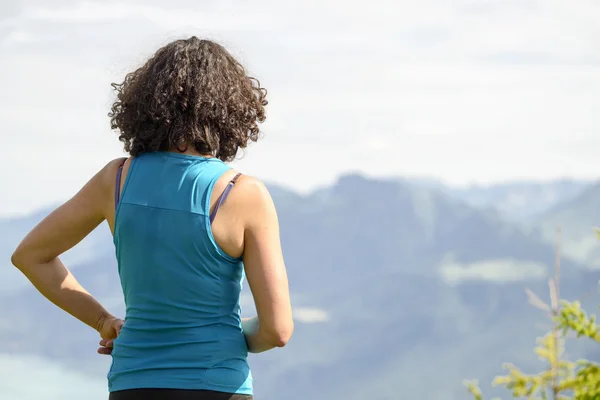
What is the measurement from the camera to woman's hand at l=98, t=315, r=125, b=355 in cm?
195

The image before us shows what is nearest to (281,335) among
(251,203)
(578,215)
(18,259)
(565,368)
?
Answer: (251,203)

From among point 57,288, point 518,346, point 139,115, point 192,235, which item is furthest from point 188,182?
point 518,346

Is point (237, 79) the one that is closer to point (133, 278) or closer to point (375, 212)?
point (133, 278)

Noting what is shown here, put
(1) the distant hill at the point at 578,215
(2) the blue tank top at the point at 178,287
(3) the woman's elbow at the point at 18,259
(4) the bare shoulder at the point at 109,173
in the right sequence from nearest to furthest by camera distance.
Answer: (2) the blue tank top at the point at 178,287, (4) the bare shoulder at the point at 109,173, (3) the woman's elbow at the point at 18,259, (1) the distant hill at the point at 578,215

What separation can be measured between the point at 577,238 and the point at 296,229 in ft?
153

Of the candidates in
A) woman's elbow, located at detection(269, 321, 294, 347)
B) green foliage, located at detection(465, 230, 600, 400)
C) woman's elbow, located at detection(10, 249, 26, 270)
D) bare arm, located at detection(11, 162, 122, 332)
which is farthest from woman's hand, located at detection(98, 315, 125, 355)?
green foliage, located at detection(465, 230, 600, 400)

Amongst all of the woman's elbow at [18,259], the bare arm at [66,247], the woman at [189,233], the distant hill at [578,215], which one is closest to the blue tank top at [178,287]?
the woman at [189,233]

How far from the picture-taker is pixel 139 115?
1903 millimetres

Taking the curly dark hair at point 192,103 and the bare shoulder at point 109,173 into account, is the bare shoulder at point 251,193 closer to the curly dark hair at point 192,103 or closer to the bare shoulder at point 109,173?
the curly dark hair at point 192,103

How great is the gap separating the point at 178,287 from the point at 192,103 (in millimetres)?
413

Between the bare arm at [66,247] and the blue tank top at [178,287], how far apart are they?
0.42 ft

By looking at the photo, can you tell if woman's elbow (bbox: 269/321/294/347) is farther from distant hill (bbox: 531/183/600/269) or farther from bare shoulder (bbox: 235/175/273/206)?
distant hill (bbox: 531/183/600/269)

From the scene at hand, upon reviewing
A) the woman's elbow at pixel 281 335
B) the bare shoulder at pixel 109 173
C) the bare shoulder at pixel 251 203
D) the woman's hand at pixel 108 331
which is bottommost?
the woman's elbow at pixel 281 335

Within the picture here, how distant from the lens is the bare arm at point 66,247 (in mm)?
1909
